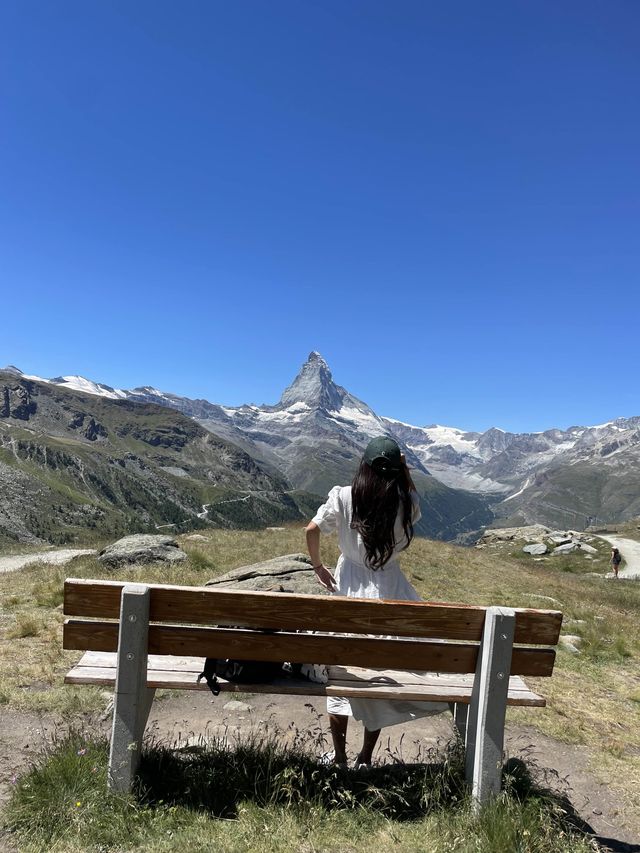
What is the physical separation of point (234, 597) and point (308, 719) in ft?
14.9

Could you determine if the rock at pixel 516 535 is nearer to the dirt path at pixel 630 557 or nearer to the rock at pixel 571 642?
the dirt path at pixel 630 557

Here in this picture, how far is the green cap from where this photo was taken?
560 cm

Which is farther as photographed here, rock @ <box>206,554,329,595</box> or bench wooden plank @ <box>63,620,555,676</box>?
rock @ <box>206,554,329,595</box>

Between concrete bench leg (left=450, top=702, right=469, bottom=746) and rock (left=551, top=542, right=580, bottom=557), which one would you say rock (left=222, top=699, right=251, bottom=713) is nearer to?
concrete bench leg (left=450, top=702, right=469, bottom=746)

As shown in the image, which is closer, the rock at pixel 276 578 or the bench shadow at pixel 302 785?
the bench shadow at pixel 302 785

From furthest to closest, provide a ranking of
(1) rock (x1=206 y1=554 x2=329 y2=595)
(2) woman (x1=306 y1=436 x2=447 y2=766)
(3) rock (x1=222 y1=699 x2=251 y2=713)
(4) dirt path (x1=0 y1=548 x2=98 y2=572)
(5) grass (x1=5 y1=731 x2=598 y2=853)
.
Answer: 1. (4) dirt path (x1=0 y1=548 x2=98 y2=572)
2. (1) rock (x1=206 y1=554 x2=329 y2=595)
3. (3) rock (x1=222 y1=699 x2=251 y2=713)
4. (2) woman (x1=306 y1=436 x2=447 y2=766)
5. (5) grass (x1=5 y1=731 x2=598 y2=853)

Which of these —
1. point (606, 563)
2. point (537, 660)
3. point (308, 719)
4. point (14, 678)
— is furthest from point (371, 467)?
point (606, 563)

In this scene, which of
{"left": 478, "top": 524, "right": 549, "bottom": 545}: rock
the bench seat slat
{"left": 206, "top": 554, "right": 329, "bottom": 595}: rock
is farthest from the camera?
{"left": 478, "top": 524, "right": 549, "bottom": 545}: rock

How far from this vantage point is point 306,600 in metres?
4.61

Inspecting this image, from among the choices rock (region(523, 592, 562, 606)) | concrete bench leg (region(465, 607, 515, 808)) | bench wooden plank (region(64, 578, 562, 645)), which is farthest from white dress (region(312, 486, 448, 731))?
rock (region(523, 592, 562, 606))

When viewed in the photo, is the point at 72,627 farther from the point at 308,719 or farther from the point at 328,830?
the point at 308,719

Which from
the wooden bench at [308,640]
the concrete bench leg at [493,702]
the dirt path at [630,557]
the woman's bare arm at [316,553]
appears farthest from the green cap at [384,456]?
the dirt path at [630,557]

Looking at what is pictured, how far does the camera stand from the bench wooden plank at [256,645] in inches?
186

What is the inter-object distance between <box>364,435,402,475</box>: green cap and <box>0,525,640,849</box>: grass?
430cm
